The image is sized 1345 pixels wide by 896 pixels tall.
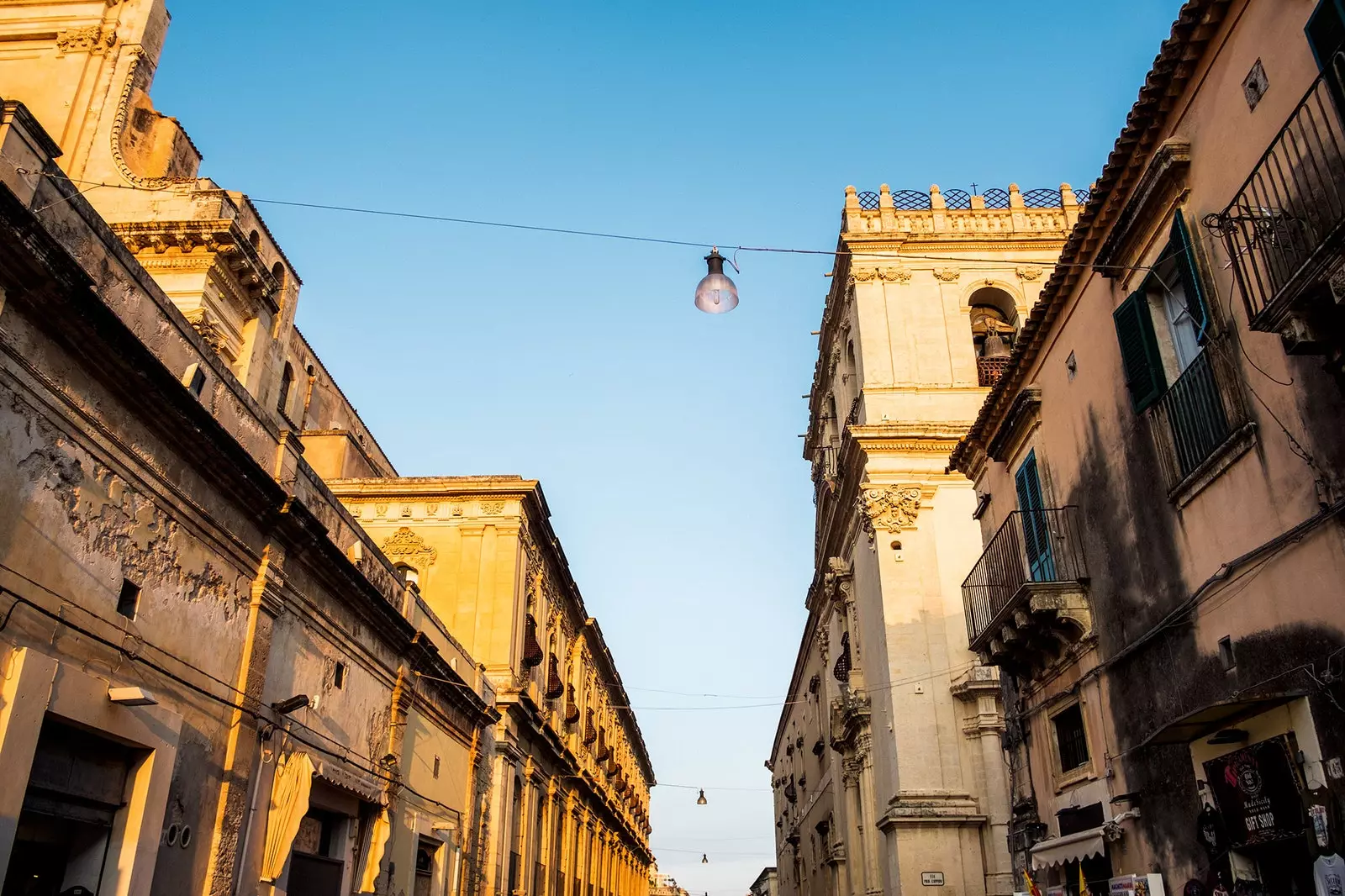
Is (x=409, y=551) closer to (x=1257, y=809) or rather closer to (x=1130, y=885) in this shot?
(x=1130, y=885)

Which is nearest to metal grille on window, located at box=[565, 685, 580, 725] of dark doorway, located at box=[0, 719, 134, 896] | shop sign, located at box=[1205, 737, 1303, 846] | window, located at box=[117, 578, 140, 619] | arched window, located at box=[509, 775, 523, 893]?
arched window, located at box=[509, 775, 523, 893]

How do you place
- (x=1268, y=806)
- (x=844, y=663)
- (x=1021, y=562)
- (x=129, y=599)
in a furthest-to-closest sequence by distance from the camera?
1. (x=844, y=663)
2. (x=1021, y=562)
3. (x=129, y=599)
4. (x=1268, y=806)

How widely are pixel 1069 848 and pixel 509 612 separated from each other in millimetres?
14697

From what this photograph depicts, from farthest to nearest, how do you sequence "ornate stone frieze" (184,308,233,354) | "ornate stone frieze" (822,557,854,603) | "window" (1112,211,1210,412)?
"ornate stone frieze" (822,557,854,603) < "ornate stone frieze" (184,308,233,354) < "window" (1112,211,1210,412)

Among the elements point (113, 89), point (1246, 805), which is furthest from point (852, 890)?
point (113, 89)

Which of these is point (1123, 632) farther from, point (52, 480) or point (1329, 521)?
point (52, 480)

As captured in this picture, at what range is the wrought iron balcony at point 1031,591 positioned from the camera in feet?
36.3

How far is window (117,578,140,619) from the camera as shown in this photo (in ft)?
26.2

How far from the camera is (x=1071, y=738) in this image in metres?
11.5

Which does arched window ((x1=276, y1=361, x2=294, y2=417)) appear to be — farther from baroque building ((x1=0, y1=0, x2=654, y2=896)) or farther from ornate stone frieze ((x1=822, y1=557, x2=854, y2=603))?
→ ornate stone frieze ((x1=822, y1=557, x2=854, y2=603))

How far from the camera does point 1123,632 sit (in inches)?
397

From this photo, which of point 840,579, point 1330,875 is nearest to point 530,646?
point 840,579

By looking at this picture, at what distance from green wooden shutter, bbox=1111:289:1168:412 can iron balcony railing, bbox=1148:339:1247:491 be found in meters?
0.19

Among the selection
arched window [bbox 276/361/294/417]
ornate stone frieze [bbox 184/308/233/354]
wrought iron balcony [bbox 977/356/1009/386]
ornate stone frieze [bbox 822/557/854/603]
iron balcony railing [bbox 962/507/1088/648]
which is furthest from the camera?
ornate stone frieze [bbox 822/557/854/603]
